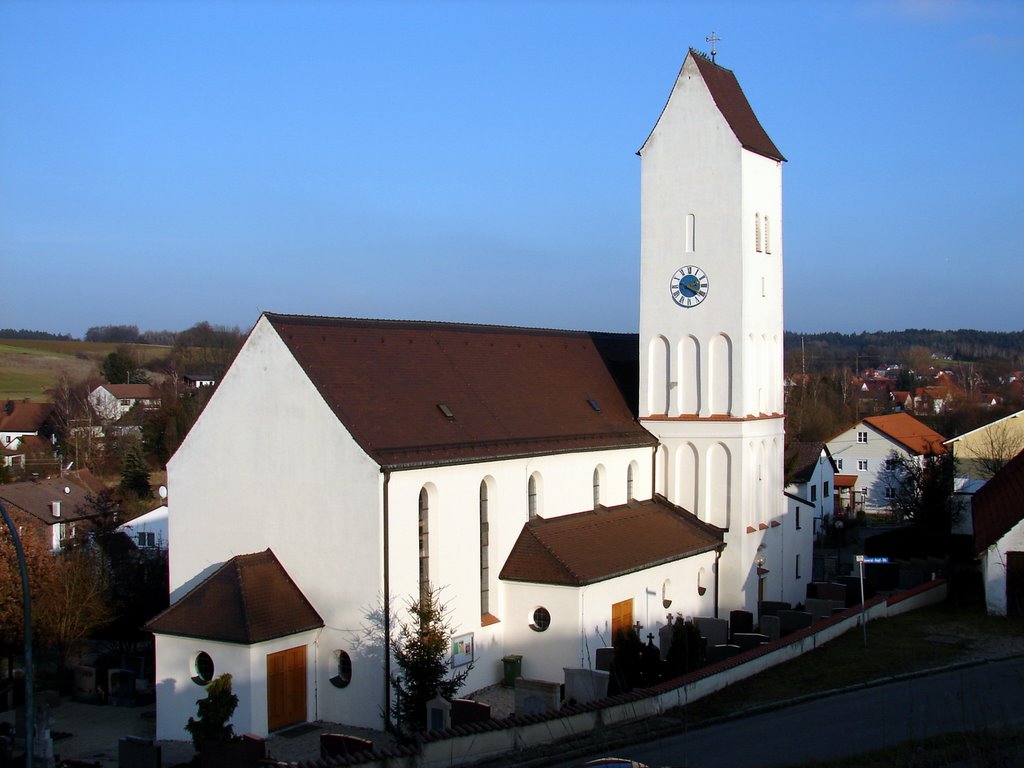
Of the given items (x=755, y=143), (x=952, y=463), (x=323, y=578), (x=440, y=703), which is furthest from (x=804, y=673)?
Answer: (x=952, y=463)

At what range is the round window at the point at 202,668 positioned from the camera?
24.0 meters

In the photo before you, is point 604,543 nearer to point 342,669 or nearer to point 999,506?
point 342,669

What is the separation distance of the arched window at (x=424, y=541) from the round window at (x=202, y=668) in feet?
16.3

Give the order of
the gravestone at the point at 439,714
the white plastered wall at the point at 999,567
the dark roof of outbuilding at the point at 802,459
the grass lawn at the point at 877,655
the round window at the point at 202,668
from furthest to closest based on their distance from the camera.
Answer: the dark roof of outbuilding at the point at 802,459 → the white plastered wall at the point at 999,567 → the round window at the point at 202,668 → the grass lawn at the point at 877,655 → the gravestone at the point at 439,714

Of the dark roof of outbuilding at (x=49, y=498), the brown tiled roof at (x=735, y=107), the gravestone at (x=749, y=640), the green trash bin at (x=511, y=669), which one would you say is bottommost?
the green trash bin at (x=511, y=669)

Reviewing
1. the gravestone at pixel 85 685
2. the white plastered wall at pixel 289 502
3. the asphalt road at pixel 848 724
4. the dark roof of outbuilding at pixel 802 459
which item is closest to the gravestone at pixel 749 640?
the asphalt road at pixel 848 724

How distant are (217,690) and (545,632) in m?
9.50

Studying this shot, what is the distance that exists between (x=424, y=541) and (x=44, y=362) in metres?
118

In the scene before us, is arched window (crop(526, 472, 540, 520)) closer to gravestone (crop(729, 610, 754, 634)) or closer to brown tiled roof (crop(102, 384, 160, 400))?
gravestone (crop(729, 610, 754, 634))

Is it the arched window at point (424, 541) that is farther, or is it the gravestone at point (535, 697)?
the arched window at point (424, 541)

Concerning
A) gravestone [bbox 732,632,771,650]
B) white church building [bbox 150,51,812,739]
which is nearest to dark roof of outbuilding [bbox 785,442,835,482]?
white church building [bbox 150,51,812,739]

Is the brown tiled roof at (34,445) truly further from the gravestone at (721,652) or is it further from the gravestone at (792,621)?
the gravestone at (721,652)

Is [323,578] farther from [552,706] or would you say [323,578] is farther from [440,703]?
[552,706]

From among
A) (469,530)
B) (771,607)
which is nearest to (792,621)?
(771,607)
